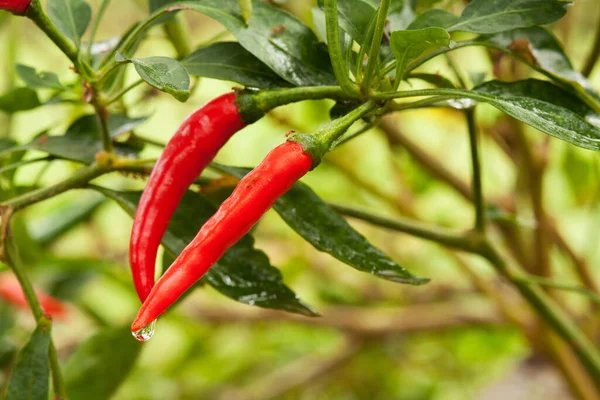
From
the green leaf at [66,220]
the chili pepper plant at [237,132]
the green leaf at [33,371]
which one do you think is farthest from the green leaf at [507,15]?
the green leaf at [66,220]

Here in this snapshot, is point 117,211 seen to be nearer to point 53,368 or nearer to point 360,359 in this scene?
point 360,359

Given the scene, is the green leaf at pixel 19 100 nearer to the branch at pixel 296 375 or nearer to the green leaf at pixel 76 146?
the green leaf at pixel 76 146

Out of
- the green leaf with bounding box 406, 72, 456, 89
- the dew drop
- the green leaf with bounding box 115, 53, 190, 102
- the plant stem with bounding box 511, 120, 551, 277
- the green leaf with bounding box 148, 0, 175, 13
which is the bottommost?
the dew drop

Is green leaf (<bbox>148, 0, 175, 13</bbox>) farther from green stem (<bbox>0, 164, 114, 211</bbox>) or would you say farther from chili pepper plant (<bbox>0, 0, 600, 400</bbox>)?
green stem (<bbox>0, 164, 114, 211</bbox>)

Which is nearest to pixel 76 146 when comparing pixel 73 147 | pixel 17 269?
pixel 73 147

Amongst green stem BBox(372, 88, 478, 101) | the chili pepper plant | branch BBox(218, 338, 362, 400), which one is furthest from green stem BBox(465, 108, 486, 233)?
branch BBox(218, 338, 362, 400)
